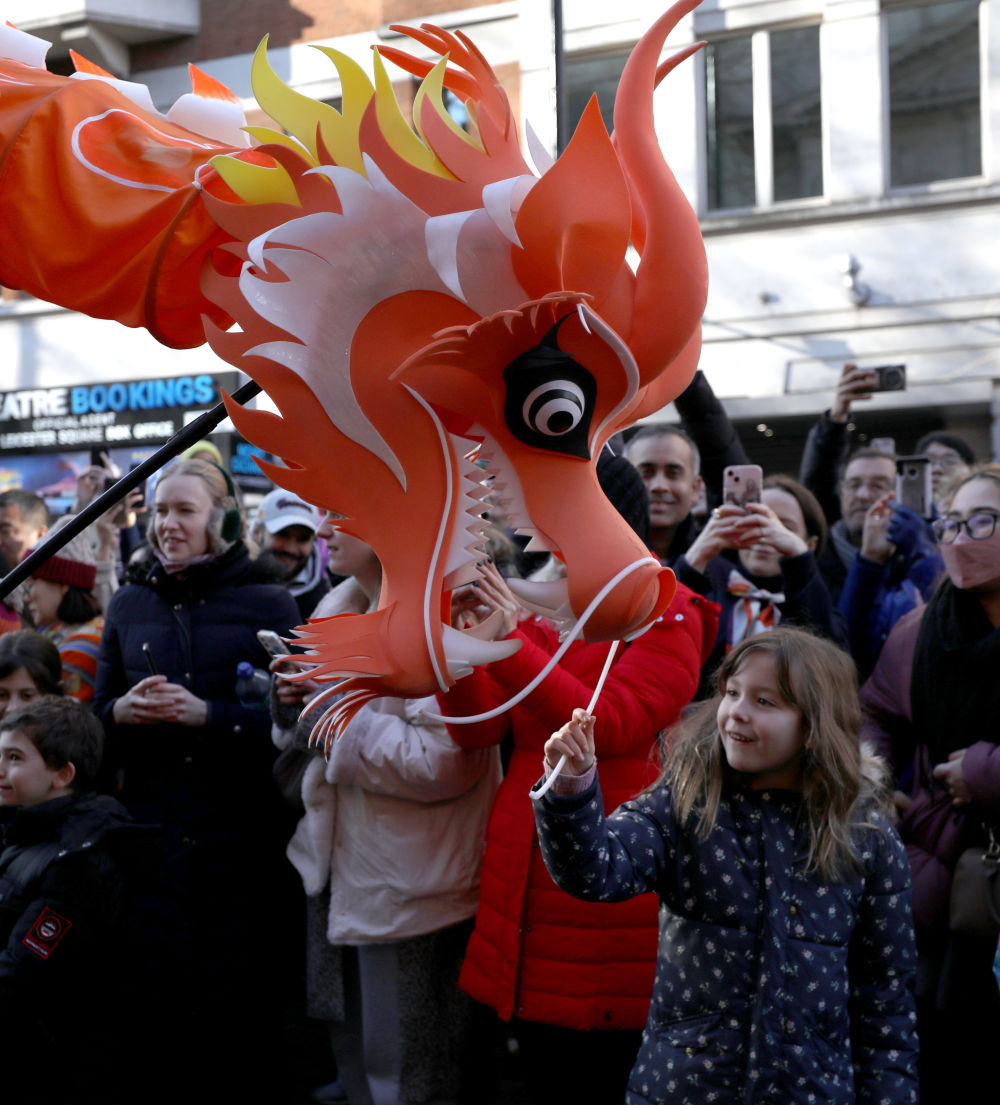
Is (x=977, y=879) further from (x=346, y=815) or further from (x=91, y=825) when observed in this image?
(x=91, y=825)

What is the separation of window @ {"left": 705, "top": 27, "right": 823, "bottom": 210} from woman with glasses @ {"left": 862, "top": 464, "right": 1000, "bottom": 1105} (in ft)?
22.7

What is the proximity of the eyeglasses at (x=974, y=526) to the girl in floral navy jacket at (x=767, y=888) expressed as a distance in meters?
0.67

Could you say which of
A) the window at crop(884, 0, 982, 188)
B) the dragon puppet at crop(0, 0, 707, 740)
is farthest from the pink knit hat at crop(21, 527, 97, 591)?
the window at crop(884, 0, 982, 188)

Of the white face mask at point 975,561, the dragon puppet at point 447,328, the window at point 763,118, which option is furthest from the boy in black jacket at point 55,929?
the window at point 763,118

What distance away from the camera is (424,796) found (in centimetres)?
296

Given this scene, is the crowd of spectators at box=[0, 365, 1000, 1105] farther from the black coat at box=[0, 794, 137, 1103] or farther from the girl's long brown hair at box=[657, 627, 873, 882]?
the girl's long brown hair at box=[657, 627, 873, 882]

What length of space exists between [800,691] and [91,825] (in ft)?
5.73

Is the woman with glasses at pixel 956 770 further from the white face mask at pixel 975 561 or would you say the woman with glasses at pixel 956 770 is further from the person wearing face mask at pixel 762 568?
the person wearing face mask at pixel 762 568

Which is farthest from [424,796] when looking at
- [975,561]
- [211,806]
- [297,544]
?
[297,544]

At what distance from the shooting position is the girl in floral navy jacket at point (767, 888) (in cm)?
210

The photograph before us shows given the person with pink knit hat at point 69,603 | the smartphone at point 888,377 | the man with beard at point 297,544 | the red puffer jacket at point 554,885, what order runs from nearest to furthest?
1. the red puffer jacket at point 554,885
2. the person with pink knit hat at point 69,603
3. the smartphone at point 888,377
4. the man with beard at point 297,544

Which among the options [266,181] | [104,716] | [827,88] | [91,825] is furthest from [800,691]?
[827,88]

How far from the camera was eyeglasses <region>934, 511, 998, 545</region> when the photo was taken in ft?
9.22

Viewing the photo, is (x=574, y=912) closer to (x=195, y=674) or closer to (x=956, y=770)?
(x=956, y=770)
